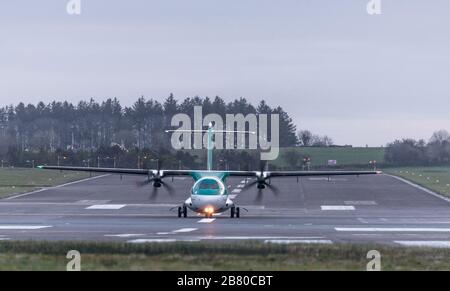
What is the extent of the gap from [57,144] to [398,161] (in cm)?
4388

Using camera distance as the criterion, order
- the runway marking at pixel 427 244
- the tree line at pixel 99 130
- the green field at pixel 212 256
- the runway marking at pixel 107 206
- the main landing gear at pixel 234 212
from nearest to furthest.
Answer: the green field at pixel 212 256
the runway marking at pixel 427 244
the main landing gear at pixel 234 212
the runway marking at pixel 107 206
the tree line at pixel 99 130

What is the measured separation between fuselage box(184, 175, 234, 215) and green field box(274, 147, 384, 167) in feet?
220

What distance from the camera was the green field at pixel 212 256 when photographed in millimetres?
20609

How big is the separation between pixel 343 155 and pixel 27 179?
167 feet

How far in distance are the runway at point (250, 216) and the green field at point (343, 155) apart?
30.8 meters

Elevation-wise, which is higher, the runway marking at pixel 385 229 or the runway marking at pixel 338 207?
the runway marking at pixel 338 207

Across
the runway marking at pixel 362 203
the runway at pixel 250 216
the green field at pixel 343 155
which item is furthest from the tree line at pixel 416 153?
the runway marking at pixel 362 203

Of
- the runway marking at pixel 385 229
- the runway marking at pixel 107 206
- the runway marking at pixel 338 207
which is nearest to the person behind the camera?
the runway marking at pixel 385 229

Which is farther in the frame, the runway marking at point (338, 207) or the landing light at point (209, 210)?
the runway marking at point (338, 207)

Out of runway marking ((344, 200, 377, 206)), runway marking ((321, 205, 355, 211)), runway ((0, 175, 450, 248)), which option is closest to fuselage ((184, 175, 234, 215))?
runway ((0, 175, 450, 248))

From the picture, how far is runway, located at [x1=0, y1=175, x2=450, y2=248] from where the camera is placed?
1233 inches

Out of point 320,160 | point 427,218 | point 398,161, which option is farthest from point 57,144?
point 427,218

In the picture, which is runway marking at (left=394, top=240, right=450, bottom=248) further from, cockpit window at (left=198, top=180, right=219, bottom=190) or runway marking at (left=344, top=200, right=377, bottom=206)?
runway marking at (left=344, top=200, right=377, bottom=206)

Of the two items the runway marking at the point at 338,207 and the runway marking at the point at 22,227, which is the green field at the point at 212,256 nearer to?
the runway marking at the point at 22,227
